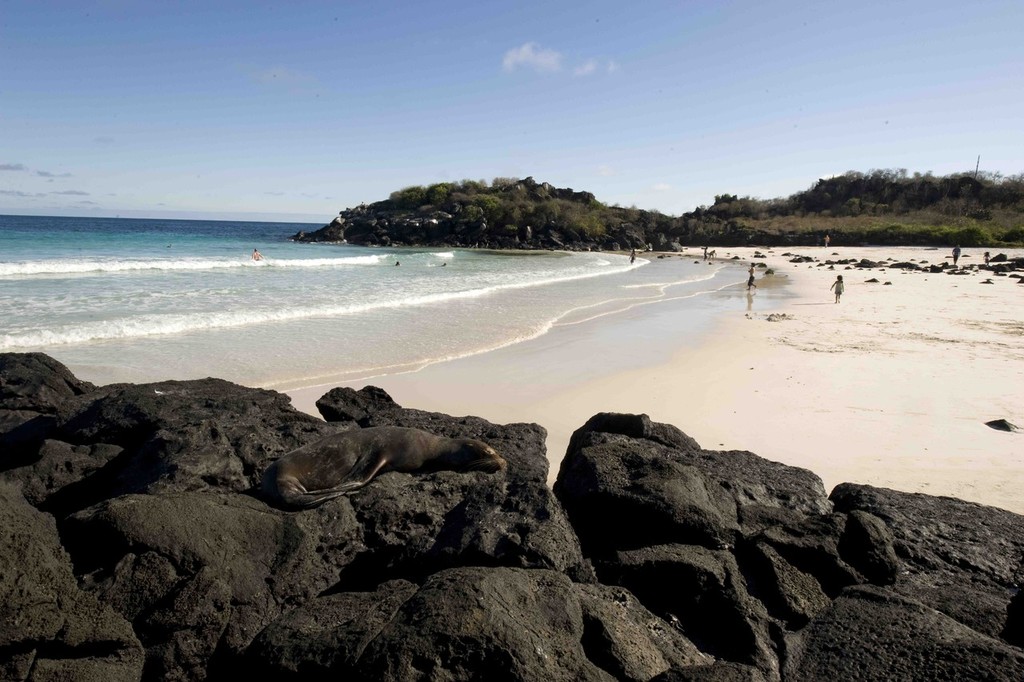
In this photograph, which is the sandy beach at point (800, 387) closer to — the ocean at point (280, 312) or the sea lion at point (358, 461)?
the ocean at point (280, 312)

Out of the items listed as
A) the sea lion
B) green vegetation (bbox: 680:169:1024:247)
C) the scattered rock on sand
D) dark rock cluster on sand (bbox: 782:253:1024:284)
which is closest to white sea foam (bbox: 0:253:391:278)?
the sea lion

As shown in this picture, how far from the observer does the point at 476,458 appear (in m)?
5.10

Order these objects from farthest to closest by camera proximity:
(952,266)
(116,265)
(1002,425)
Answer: (952,266) < (116,265) < (1002,425)

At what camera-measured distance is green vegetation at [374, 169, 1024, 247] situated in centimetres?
5600

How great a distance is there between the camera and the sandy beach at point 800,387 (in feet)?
→ 22.1

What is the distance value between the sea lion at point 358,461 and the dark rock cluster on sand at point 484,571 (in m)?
0.23

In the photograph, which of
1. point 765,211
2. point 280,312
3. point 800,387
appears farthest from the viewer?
point 765,211

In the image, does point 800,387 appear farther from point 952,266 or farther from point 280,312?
point 952,266

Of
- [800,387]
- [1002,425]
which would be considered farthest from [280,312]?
[1002,425]

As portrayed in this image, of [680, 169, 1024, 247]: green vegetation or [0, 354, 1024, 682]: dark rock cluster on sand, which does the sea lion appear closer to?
[0, 354, 1024, 682]: dark rock cluster on sand

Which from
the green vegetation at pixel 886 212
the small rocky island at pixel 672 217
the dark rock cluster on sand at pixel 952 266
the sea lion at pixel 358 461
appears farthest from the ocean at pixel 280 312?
the small rocky island at pixel 672 217

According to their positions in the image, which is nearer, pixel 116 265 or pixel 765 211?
pixel 116 265

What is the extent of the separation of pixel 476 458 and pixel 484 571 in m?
2.21

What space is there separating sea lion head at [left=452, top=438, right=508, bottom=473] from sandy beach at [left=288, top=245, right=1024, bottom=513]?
1.52 metres
